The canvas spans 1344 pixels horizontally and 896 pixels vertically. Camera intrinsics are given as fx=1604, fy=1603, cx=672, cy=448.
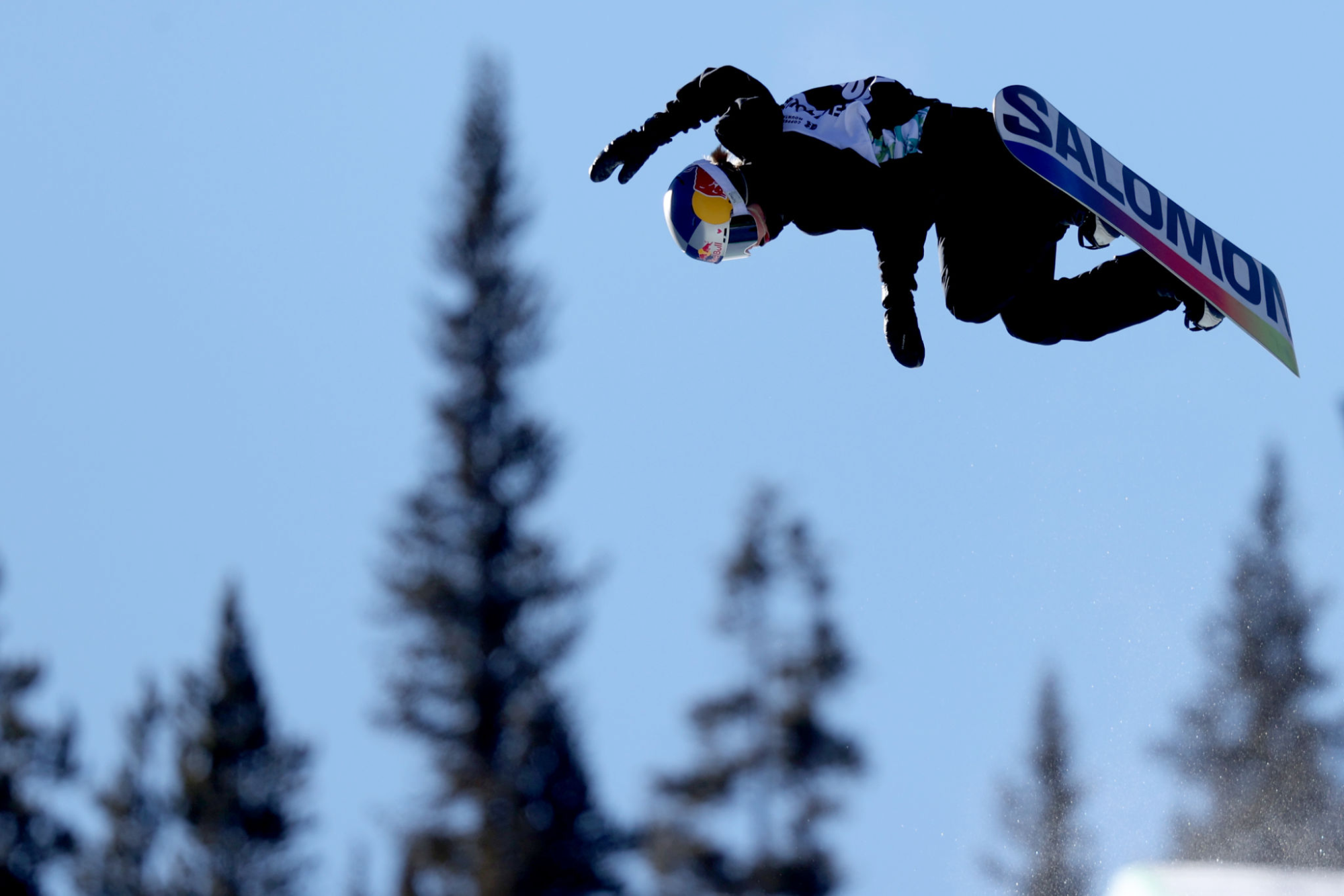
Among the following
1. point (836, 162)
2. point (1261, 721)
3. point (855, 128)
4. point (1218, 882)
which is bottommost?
point (1218, 882)

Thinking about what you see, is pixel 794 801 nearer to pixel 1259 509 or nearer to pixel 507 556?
pixel 507 556

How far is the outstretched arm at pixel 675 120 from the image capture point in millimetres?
7223

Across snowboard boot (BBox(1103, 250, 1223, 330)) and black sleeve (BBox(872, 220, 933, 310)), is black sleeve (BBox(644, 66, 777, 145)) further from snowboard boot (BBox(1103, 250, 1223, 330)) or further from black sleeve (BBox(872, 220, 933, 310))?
snowboard boot (BBox(1103, 250, 1223, 330))

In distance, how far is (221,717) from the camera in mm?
35969

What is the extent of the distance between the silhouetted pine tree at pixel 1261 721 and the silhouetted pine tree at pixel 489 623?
10.4m

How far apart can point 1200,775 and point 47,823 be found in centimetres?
2152

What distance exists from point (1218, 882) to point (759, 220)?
3422 mm

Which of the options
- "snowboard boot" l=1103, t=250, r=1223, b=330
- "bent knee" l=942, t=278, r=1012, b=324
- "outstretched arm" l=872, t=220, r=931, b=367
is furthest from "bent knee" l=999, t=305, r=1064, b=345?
"outstretched arm" l=872, t=220, r=931, b=367

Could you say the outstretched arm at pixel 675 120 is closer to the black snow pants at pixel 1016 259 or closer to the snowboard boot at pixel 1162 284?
the black snow pants at pixel 1016 259

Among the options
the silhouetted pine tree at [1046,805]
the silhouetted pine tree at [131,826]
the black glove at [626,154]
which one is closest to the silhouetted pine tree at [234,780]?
the silhouetted pine tree at [131,826]

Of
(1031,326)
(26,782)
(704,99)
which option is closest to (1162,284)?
(1031,326)

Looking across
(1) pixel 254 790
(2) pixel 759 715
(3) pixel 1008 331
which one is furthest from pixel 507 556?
(3) pixel 1008 331

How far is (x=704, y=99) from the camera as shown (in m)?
7.27

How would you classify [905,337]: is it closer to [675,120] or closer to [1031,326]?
[1031,326]
